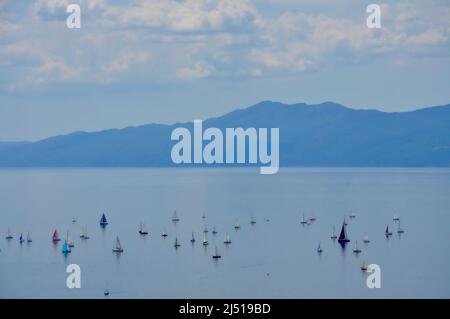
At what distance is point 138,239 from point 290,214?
1759cm

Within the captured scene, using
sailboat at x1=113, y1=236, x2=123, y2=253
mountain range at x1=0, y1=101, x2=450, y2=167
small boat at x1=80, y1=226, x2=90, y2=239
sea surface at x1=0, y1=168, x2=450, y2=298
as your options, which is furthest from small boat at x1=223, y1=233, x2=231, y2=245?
mountain range at x1=0, y1=101, x2=450, y2=167

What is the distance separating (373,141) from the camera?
15588 cm

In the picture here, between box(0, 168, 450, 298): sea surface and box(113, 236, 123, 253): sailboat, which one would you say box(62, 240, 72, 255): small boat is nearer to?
box(0, 168, 450, 298): sea surface

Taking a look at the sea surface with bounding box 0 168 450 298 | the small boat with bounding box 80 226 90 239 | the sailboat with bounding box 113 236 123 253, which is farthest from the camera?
the small boat with bounding box 80 226 90 239

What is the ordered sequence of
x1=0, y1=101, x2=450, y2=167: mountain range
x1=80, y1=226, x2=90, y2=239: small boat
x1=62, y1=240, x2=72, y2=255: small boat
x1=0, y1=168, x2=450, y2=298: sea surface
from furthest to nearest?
x1=0, y1=101, x2=450, y2=167: mountain range < x1=80, y1=226, x2=90, y2=239: small boat < x1=62, y1=240, x2=72, y2=255: small boat < x1=0, y1=168, x2=450, y2=298: sea surface

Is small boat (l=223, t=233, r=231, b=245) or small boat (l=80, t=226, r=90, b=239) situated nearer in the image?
small boat (l=223, t=233, r=231, b=245)

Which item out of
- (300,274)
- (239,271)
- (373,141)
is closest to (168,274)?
(239,271)

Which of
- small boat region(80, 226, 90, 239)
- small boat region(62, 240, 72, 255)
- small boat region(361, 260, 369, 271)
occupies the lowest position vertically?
small boat region(361, 260, 369, 271)

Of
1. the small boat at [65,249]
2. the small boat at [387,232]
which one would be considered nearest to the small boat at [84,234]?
the small boat at [65,249]

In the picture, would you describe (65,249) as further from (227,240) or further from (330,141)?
(330,141)

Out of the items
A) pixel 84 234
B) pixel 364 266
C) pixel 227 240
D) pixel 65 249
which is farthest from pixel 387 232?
pixel 65 249

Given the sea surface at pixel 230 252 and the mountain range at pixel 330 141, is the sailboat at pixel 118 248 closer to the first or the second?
the sea surface at pixel 230 252

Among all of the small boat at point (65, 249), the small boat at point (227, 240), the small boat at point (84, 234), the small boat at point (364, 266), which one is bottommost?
the small boat at point (364, 266)
